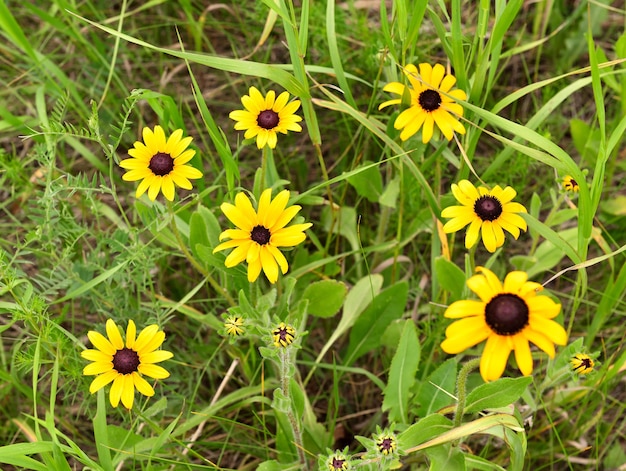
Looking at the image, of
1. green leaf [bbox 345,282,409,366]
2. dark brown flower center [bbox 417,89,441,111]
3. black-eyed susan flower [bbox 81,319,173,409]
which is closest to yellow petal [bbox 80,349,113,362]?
black-eyed susan flower [bbox 81,319,173,409]

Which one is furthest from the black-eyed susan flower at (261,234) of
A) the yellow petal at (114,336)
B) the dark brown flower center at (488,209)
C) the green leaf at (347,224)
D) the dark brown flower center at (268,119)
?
the green leaf at (347,224)

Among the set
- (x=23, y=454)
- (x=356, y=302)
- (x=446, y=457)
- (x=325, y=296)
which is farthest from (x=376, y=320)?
(x=23, y=454)

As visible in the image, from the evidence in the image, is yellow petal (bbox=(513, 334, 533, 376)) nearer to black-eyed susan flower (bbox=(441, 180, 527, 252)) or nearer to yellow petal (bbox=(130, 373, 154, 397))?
black-eyed susan flower (bbox=(441, 180, 527, 252))

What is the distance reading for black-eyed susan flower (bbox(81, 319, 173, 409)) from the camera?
1643 mm

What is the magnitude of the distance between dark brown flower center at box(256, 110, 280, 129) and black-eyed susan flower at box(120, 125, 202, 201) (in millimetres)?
202

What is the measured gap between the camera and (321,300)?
2.12m

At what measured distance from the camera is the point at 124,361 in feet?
5.47

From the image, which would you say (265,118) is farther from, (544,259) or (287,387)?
(544,259)

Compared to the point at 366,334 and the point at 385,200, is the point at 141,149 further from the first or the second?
the point at 366,334

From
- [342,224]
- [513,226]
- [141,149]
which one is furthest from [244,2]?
[513,226]

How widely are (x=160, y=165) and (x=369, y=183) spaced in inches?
32.8

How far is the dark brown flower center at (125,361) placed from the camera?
1664 mm

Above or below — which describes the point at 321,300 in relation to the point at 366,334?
above

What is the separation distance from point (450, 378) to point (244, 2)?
1.77 meters
